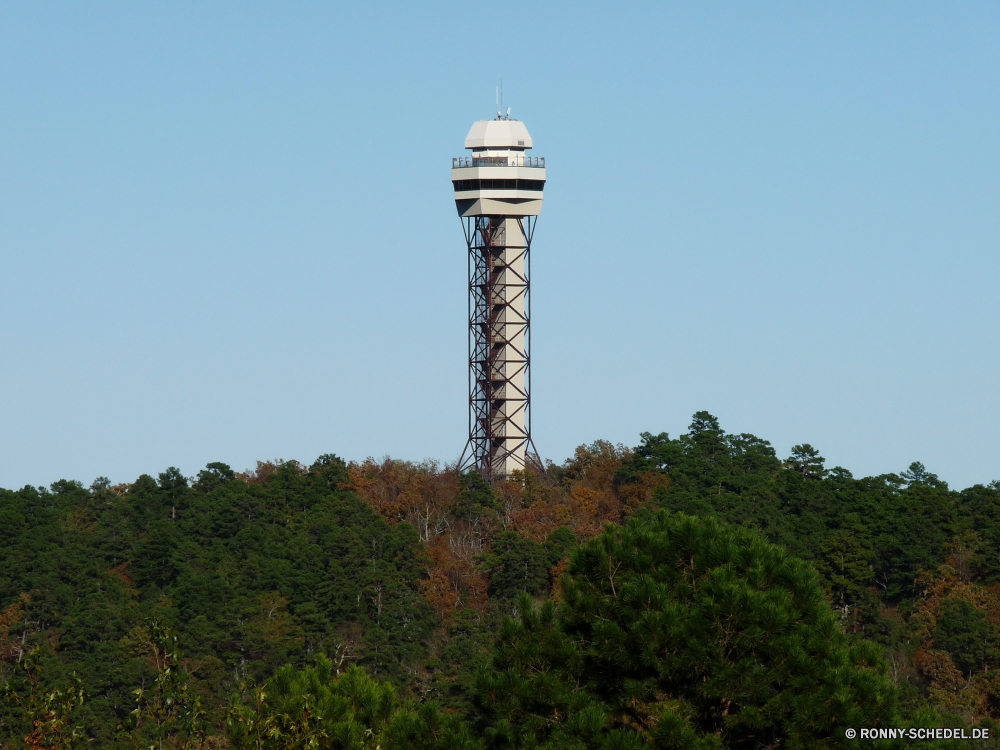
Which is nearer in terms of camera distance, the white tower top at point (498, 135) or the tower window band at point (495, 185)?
the tower window band at point (495, 185)

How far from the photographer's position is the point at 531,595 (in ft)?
154

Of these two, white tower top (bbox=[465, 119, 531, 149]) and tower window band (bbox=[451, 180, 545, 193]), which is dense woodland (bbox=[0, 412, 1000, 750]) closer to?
tower window band (bbox=[451, 180, 545, 193])

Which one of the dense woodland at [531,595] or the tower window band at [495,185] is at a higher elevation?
the tower window band at [495,185]

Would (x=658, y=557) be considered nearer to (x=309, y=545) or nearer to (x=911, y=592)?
(x=911, y=592)

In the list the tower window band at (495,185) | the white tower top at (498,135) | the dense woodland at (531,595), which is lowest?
the dense woodland at (531,595)

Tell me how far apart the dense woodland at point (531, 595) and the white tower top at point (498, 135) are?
1975cm

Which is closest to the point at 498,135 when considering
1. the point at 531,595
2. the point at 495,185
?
the point at 495,185

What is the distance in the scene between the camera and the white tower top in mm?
97062

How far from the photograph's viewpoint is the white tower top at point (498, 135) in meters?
97.1

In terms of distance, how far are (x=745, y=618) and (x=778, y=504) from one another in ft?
211

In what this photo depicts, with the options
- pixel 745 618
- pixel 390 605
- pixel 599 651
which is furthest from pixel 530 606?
pixel 390 605

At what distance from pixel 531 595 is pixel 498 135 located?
5445 centimetres

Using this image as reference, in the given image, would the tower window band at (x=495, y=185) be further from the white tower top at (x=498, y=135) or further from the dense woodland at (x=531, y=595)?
the dense woodland at (x=531, y=595)

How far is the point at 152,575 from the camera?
320ft
